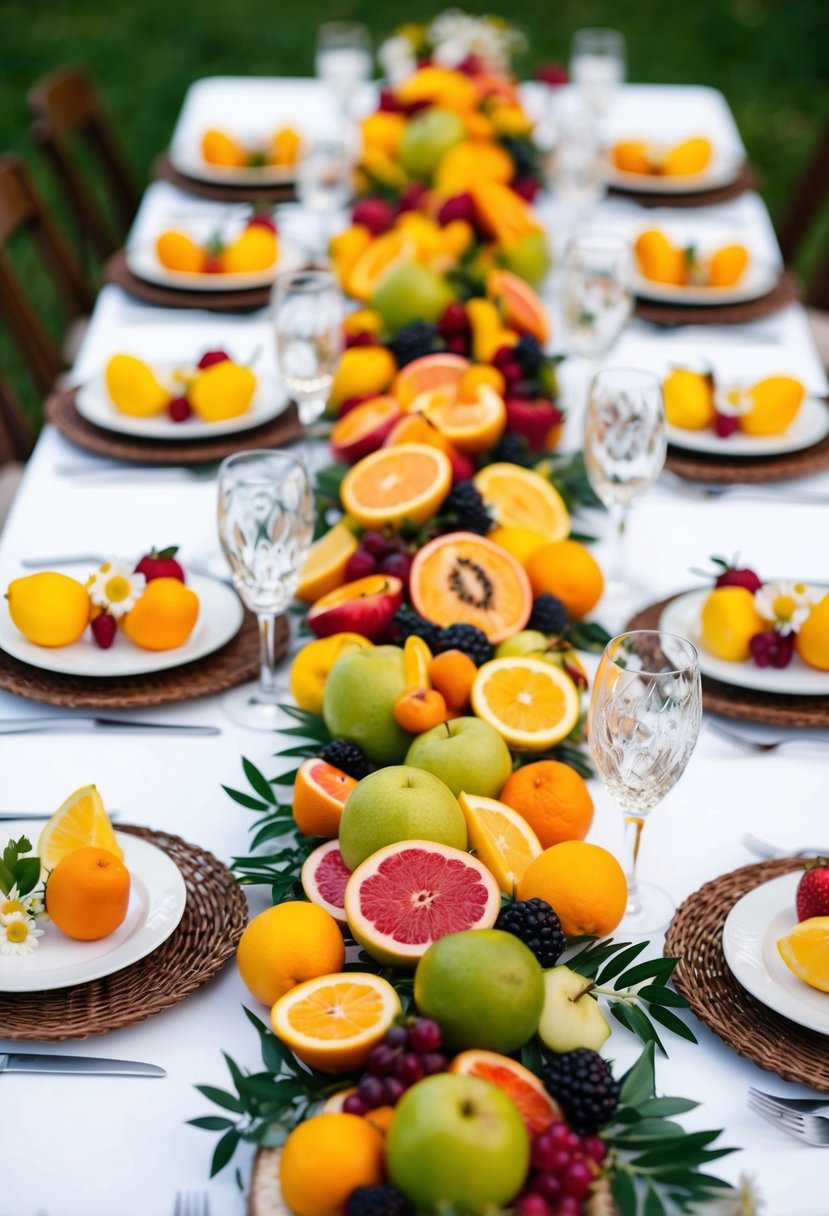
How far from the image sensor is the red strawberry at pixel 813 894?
116 centimetres

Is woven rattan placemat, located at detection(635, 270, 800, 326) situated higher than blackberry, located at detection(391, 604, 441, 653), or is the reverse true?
blackberry, located at detection(391, 604, 441, 653)

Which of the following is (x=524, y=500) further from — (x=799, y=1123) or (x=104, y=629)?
(x=799, y=1123)

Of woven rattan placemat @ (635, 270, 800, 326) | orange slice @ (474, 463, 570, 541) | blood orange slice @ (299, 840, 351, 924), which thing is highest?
blood orange slice @ (299, 840, 351, 924)

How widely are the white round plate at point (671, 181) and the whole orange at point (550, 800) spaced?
88.0 inches

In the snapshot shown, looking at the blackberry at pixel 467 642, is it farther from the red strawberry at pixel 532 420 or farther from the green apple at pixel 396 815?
the red strawberry at pixel 532 420

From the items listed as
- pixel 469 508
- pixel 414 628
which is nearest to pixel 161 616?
pixel 414 628

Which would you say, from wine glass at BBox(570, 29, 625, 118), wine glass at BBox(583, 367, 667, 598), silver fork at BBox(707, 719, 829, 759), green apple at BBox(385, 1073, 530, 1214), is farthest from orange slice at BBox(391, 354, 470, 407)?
wine glass at BBox(570, 29, 625, 118)

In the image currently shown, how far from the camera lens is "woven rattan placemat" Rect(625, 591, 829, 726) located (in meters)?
1.53

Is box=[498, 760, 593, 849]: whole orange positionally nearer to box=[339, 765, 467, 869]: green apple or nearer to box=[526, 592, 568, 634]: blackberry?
box=[339, 765, 467, 869]: green apple

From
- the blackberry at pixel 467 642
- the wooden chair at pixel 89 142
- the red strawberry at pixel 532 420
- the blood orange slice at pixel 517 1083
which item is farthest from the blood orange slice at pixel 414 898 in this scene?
the wooden chair at pixel 89 142

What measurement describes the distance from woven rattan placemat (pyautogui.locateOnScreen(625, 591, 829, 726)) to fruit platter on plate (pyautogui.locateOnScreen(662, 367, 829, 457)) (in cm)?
62

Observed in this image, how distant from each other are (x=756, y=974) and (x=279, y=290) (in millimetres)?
1203

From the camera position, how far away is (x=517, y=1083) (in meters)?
0.98

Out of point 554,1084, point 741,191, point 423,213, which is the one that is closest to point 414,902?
point 554,1084
